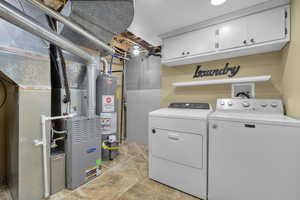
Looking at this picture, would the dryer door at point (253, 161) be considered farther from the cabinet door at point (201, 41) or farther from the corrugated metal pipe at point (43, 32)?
the corrugated metal pipe at point (43, 32)

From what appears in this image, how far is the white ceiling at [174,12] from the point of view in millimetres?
1637

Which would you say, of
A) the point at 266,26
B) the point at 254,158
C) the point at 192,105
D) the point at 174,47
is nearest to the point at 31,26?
the point at 174,47

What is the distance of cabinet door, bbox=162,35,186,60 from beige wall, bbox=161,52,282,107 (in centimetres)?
36

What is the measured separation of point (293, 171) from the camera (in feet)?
3.83

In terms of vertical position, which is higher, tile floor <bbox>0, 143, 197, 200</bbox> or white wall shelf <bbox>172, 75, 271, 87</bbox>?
white wall shelf <bbox>172, 75, 271, 87</bbox>

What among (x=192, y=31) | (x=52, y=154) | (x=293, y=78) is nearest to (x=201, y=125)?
(x=293, y=78)

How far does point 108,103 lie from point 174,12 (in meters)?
1.92

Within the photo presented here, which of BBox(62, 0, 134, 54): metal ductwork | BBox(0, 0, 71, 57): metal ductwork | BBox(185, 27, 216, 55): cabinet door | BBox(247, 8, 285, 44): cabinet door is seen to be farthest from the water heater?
BBox(247, 8, 285, 44): cabinet door

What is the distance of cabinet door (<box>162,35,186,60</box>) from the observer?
231 centimetres

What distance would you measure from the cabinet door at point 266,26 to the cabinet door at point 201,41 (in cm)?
47

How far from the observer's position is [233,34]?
6.07 ft

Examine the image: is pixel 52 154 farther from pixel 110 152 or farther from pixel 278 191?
pixel 278 191

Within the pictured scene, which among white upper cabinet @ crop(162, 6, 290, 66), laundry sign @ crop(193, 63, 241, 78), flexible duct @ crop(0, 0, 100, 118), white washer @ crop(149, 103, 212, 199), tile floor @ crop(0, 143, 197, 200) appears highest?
white upper cabinet @ crop(162, 6, 290, 66)

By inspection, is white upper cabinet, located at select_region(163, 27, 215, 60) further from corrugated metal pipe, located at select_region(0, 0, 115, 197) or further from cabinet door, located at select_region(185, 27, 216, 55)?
corrugated metal pipe, located at select_region(0, 0, 115, 197)
